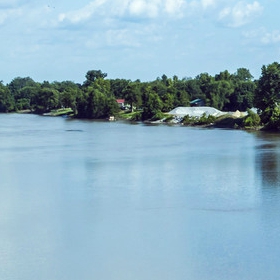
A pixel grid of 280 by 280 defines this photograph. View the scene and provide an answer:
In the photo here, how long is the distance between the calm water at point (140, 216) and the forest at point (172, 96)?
41.0 ft

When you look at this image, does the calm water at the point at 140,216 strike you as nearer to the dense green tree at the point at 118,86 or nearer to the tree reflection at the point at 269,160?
the tree reflection at the point at 269,160

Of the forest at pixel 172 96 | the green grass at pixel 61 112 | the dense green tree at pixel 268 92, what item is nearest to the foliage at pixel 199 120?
the forest at pixel 172 96

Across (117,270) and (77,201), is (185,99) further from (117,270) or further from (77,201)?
(117,270)

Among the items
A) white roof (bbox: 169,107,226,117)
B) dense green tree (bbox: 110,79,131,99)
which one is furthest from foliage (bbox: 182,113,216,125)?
dense green tree (bbox: 110,79,131,99)

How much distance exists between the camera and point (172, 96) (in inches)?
1864

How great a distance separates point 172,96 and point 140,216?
36130mm

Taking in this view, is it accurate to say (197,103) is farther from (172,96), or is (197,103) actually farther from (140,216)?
(140,216)

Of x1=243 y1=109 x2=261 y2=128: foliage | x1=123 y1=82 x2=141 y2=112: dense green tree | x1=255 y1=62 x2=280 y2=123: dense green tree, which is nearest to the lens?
x1=255 y1=62 x2=280 y2=123: dense green tree

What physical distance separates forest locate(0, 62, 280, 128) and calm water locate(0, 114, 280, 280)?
12.5 meters

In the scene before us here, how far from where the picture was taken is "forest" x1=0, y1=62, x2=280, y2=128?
33344 mm

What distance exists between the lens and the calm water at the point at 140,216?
8797 mm

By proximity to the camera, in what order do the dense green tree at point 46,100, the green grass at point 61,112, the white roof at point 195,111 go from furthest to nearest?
the dense green tree at point 46,100 → the green grass at point 61,112 → the white roof at point 195,111

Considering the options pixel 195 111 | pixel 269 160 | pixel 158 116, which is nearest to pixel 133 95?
pixel 158 116

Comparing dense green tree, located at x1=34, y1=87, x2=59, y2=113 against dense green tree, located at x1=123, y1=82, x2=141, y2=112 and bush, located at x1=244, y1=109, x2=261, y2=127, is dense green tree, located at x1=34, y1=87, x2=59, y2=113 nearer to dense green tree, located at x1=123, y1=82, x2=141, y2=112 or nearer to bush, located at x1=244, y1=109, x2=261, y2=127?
dense green tree, located at x1=123, y1=82, x2=141, y2=112
